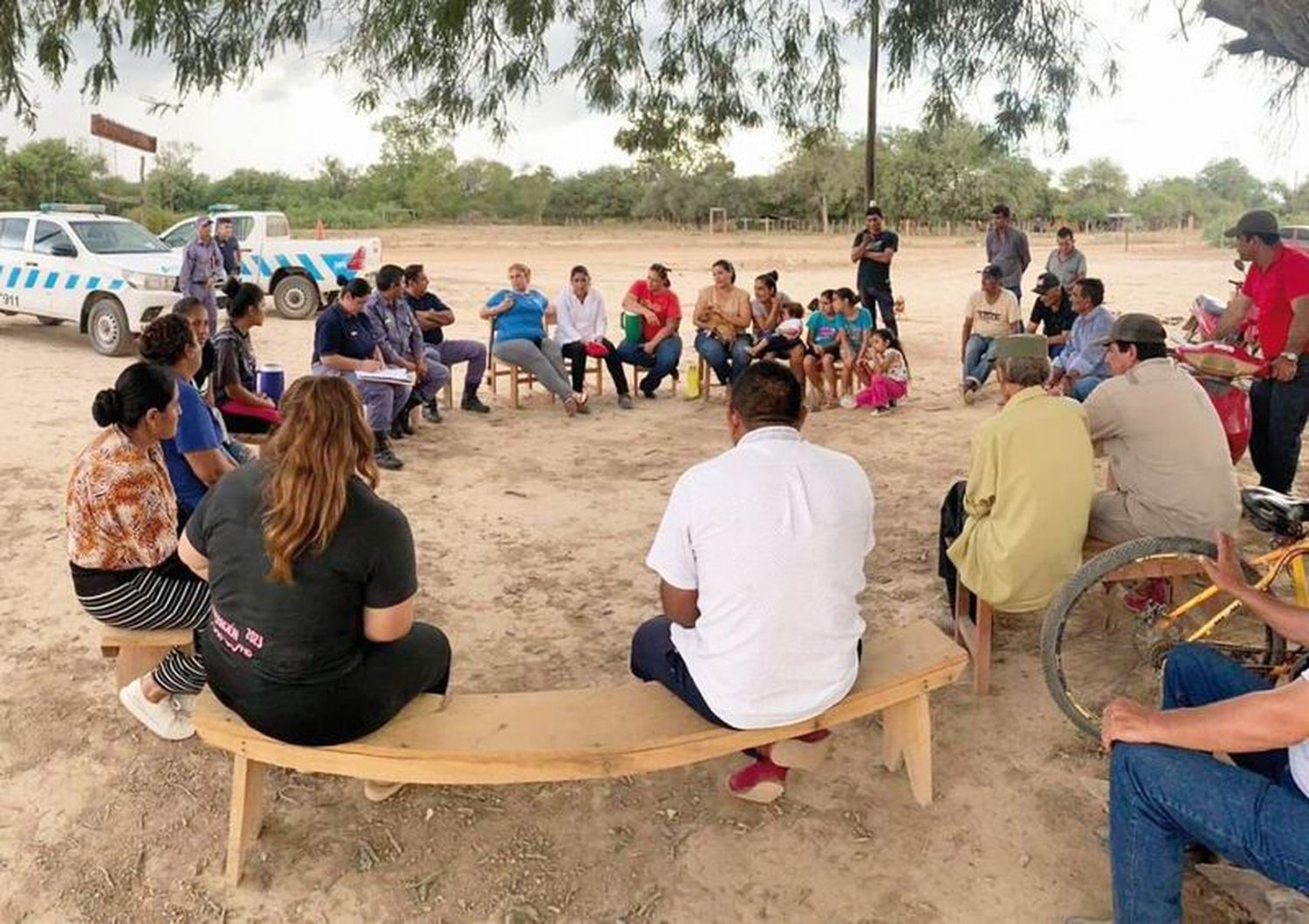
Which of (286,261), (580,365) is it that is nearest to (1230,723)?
(580,365)

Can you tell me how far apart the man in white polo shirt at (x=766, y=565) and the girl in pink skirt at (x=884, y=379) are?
5.87 m

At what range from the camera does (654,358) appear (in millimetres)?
9188

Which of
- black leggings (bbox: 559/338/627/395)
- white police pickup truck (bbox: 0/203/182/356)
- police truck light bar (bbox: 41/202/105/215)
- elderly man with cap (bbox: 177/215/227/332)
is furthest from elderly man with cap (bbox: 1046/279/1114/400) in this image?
police truck light bar (bbox: 41/202/105/215)

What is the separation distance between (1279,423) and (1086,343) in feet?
8.13

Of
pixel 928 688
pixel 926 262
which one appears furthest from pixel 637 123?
pixel 926 262

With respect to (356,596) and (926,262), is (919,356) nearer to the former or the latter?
(356,596)

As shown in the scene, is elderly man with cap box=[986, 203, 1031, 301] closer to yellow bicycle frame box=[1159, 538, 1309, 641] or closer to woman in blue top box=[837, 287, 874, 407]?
woman in blue top box=[837, 287, 874, 407]

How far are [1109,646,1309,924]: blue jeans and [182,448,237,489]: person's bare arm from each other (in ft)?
10.6

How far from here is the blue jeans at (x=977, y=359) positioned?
8.83m

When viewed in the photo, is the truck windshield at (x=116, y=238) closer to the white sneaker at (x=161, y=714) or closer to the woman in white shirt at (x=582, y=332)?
the woman in white shirt at (x=582, y=332)

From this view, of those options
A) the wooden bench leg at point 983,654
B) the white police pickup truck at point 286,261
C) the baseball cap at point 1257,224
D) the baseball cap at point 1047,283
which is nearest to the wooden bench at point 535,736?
the wooden bench leg at point 983,654

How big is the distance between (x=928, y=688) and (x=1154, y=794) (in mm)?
838

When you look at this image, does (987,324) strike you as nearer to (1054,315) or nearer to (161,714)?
(1054,315)

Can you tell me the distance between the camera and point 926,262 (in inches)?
1157
